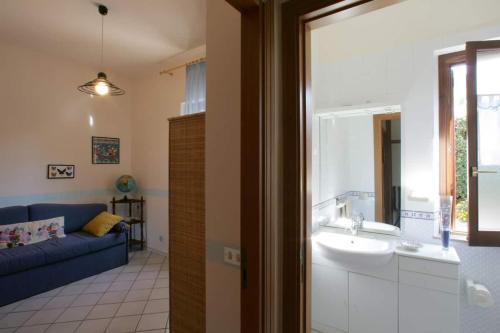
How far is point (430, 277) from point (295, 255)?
1.22 meters

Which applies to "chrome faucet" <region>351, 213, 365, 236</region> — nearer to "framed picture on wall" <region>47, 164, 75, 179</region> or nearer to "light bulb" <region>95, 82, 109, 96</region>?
"light bulb" <region>95, 82, 109, 96</region>

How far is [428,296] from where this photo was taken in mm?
1790

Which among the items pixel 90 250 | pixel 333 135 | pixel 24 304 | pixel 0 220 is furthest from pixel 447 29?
pixel 0 220

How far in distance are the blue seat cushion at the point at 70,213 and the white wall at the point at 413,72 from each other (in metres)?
3.61

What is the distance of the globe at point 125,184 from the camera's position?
175 inches

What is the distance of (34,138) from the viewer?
3.68m

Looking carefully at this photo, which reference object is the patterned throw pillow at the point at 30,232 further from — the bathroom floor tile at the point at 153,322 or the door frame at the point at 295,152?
the door frame at the point at 295,152

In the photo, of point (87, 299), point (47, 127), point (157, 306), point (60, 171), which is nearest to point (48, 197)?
point (60, 171)

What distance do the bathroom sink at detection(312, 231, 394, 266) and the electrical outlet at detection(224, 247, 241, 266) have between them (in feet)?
3.05

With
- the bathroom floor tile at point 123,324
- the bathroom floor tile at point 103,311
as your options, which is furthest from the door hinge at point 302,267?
the bathroom floor tile at point 103,311

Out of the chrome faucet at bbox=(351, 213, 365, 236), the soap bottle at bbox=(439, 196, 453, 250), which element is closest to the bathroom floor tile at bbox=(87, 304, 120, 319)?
the chrome faucet at bbox=(351, 213, 365, 236)

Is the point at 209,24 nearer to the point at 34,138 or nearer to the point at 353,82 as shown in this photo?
the point at 353,82

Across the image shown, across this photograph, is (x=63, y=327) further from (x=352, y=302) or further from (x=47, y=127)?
(x=47, y=127)

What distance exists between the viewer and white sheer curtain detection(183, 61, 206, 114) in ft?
12.1
